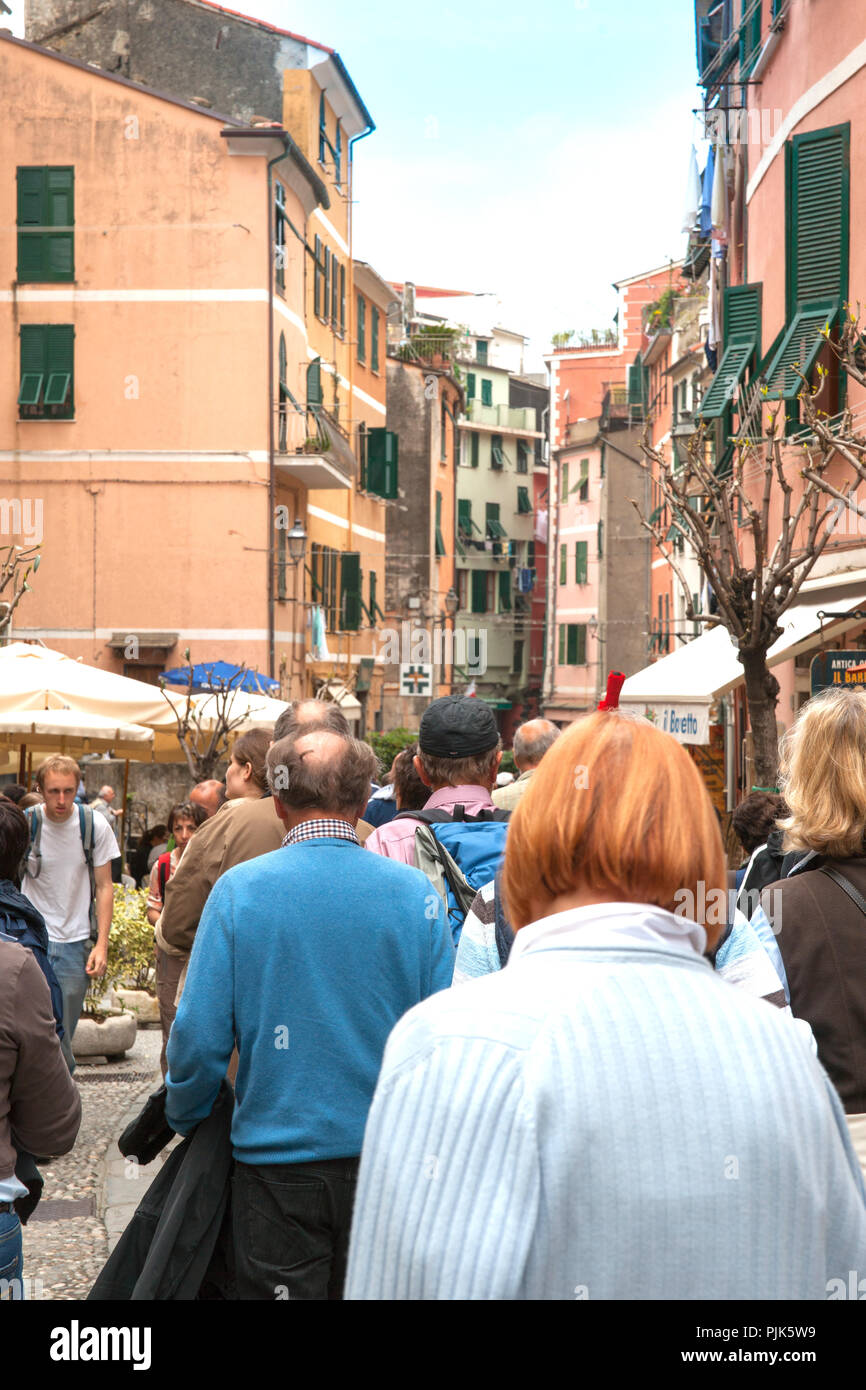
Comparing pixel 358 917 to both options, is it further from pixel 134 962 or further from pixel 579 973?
pixel 134 962

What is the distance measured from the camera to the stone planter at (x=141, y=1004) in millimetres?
11781

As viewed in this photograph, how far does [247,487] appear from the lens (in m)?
29.7

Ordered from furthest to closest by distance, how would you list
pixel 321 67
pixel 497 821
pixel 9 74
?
pixel 321 67, pixel 9 74, pixel 497 821

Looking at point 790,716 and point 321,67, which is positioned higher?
point 321,67

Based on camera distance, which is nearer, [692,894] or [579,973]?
[579,973]

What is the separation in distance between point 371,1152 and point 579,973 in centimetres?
29

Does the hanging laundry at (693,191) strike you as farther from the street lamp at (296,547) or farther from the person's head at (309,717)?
the person's head at (309,717)

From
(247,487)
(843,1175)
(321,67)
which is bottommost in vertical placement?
(843,1175)

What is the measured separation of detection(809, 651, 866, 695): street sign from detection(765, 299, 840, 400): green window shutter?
3.72m

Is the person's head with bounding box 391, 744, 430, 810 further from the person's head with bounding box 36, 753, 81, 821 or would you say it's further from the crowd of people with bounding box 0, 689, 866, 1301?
the person's head with bounding box 36, 753, 81, 821

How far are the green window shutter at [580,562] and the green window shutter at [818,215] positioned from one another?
43819 millimetres

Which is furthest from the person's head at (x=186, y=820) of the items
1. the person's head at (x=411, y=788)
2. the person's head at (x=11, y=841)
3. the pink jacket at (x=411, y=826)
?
the person's head at (x=11, y=841)

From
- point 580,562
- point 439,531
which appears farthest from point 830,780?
point 580,562

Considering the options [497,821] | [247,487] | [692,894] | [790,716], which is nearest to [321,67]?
[247,487]
